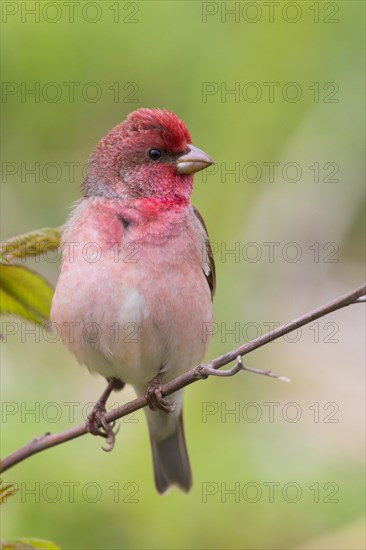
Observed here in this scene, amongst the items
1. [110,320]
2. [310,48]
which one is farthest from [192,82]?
[110,320]

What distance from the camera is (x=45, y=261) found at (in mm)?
6867

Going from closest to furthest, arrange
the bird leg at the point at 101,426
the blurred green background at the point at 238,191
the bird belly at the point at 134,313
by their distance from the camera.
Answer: the bird belly at the point at 134,313 → the bird leg at the point at 101,426 → the blurred green background at the point at 238,191

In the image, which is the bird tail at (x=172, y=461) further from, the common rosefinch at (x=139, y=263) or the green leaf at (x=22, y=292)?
the green leaf at (x=22, y=292)

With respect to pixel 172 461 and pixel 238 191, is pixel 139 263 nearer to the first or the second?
pixel 172 461

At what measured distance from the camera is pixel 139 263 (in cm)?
489

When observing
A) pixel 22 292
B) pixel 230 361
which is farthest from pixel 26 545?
pixel 22 292

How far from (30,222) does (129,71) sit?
1.49 meters

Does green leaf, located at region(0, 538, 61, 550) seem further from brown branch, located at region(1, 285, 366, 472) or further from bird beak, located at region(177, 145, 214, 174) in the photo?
bird beak, located at region(177, 145, 214, 174)

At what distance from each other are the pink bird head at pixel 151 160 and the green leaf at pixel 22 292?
6.65ft

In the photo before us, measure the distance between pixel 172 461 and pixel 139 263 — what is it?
1.75 m

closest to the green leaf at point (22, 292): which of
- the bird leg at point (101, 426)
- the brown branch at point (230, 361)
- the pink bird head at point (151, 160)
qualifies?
the brown branch at point (230, 361)

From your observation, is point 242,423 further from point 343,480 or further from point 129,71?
point 129,71

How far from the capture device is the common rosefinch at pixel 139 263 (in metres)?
4.89

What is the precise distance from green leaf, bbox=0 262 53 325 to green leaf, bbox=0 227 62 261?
63 mm
